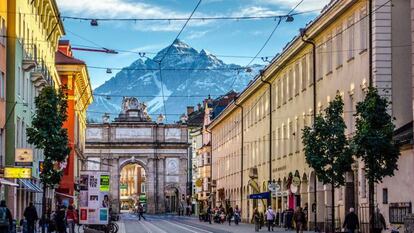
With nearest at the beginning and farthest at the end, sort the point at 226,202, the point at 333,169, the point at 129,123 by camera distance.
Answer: the point at 333,169 → the point at 226,202 → the point at 129,123

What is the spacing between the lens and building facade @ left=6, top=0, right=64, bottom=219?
49938mm

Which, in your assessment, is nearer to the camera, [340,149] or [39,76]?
[340,149]

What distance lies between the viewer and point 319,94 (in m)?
55.3

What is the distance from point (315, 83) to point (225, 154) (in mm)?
53791

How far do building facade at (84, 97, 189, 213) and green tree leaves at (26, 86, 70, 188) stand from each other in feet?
343

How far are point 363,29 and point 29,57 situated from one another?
19.9m

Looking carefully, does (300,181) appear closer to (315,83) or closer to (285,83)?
(315,83)

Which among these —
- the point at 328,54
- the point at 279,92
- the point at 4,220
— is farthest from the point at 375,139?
the point at 279,92

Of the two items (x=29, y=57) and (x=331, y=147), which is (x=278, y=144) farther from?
(x=331, y=147)

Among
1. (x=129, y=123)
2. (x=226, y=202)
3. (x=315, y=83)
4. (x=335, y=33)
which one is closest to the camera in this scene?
(x=335, y=33)

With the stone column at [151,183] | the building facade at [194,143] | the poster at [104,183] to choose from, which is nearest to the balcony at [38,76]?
the poster at [104,183]

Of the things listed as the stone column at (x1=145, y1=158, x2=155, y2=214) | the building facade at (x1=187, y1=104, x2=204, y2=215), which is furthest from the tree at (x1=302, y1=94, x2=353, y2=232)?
the stone column at (x1=145, y1=158, x2=155, y2=214)

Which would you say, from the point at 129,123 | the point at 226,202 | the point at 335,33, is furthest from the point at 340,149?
the point at 129,123

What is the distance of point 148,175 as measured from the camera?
154875mm
